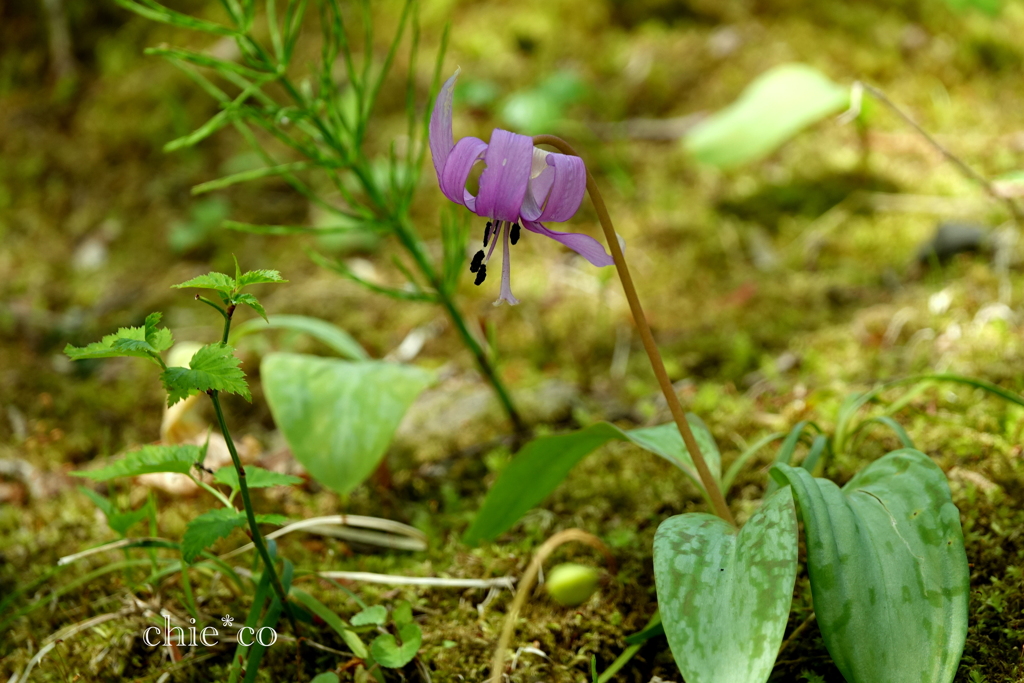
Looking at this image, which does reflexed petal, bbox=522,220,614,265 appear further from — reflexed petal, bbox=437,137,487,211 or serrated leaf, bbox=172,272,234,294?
serrated leaf, bbox=172,272,234,294

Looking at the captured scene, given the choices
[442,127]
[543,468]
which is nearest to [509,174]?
[442,127]

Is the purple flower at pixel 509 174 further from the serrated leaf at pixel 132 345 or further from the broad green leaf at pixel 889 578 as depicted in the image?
the broad green leaf at pixel 889 578

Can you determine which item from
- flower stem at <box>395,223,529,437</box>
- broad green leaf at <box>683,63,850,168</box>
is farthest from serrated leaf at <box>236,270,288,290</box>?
broad green leaf at <box>683,63,850,168</box>

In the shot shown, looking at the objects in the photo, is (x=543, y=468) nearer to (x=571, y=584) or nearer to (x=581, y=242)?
(x=571, y=584)

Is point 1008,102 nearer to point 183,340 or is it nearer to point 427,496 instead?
point 427,496

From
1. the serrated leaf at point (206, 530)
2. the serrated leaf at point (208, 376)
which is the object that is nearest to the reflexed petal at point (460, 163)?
the serrated leaf at point (208, 376)

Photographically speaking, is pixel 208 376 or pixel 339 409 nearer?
pixel 208 376

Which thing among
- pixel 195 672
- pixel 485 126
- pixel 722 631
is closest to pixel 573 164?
pixel 722 631
